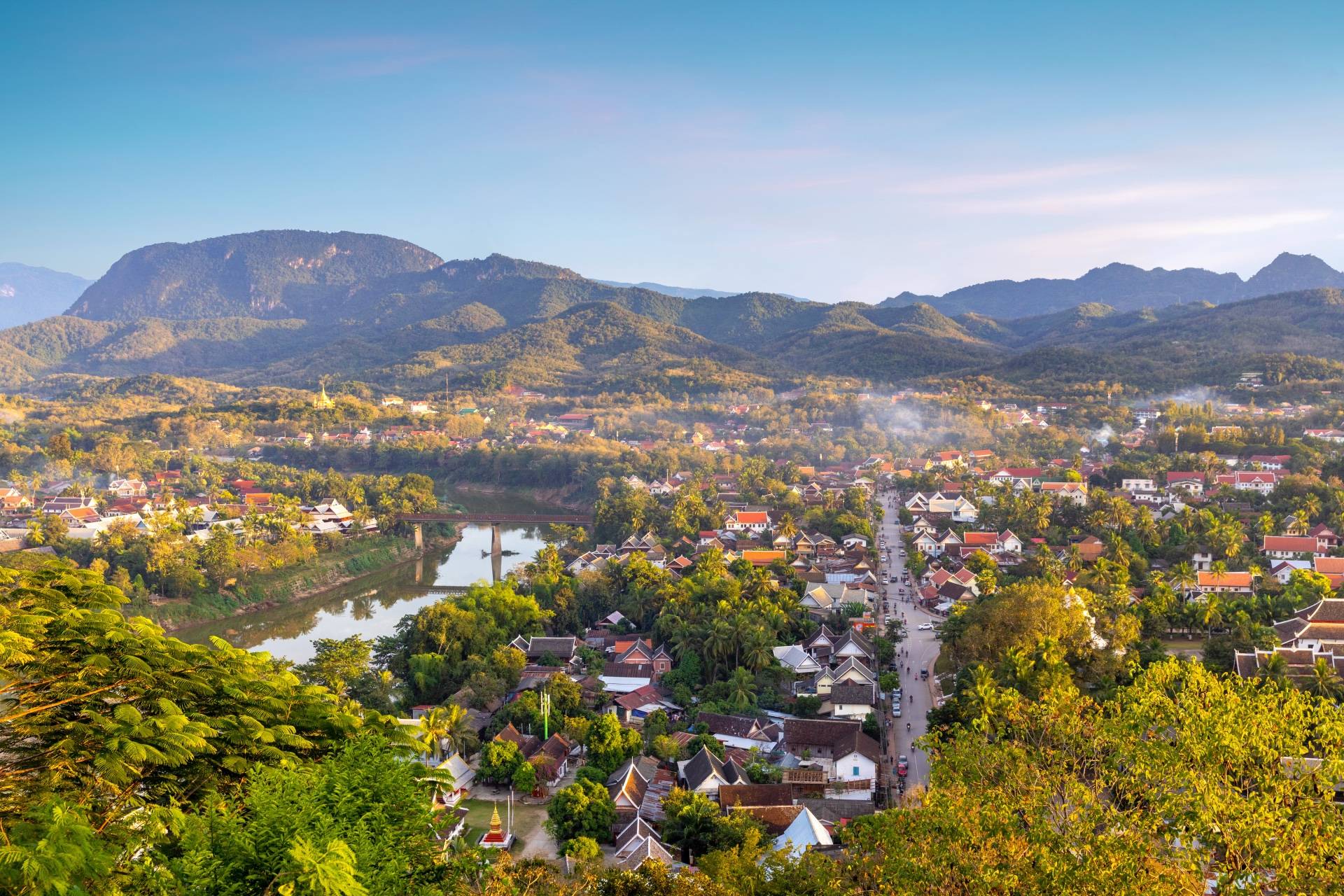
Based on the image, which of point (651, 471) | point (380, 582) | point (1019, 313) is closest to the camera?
point (380, 582)

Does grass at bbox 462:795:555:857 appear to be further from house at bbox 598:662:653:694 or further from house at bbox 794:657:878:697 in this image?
house at bbox 794:657:878:697

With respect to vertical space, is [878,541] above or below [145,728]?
below

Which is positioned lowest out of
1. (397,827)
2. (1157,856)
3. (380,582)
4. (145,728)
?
(380,582)

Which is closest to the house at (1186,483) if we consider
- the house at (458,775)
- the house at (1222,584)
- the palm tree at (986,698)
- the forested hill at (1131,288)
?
the house at (1222,584)

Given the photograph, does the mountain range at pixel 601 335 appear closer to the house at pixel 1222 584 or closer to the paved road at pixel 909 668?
the house at pixel 1222 584

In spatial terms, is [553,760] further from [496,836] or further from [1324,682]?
[1324,682]

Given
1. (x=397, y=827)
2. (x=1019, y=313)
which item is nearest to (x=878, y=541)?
(x=397, y=827)

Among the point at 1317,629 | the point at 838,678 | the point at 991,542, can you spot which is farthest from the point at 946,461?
the point at 838,678

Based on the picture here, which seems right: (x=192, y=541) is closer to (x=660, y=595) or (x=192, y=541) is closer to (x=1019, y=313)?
(x=660, y=595)
